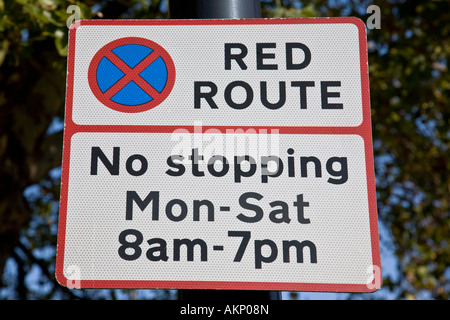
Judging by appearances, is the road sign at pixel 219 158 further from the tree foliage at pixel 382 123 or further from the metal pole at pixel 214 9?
the tree foliage at pixel 382 123

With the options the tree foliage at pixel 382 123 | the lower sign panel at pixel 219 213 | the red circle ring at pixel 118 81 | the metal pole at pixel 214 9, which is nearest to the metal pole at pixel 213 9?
the metal pole at pixel 214 9

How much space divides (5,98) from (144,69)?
3465 mm

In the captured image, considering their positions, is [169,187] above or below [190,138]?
below

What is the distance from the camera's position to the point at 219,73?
1.56 metres

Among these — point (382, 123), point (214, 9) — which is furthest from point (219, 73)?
point (382, 123)

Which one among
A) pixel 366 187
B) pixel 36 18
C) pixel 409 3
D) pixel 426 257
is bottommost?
pixel 426 257

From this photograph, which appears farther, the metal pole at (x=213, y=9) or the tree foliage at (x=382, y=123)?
the tree foliage at (x=382, y=123)

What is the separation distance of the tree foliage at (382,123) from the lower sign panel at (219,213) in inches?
67.9

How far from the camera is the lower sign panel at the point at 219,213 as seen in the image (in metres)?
1.37

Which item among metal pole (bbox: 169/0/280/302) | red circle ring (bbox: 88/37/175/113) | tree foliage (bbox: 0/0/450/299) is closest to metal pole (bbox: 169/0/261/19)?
metal pole (bbox: 169/0/280/302)

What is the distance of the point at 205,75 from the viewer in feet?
5.10

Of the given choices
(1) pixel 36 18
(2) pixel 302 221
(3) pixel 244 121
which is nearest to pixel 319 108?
(3) pixel 244 121

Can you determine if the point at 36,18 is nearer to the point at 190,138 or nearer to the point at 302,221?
the point at 190,138

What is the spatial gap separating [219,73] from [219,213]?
1.31 ft
